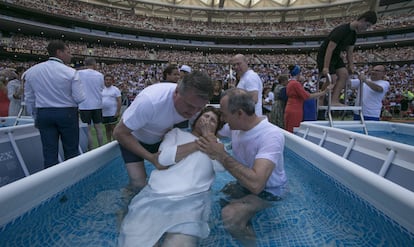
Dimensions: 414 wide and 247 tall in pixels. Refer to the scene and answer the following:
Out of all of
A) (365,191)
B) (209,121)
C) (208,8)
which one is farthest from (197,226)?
(208,8)

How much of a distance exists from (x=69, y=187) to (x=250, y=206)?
1.41 metres

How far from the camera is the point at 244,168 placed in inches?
67.7

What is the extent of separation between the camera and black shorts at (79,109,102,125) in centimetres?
487

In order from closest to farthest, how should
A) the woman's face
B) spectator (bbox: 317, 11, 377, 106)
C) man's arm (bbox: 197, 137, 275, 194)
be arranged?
man's arm (bbox: 197, 137, 275, 194), the woman's face, spectator (bbox: 317, 11, 377, 106)

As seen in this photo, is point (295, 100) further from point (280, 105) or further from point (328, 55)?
point (280, 105)

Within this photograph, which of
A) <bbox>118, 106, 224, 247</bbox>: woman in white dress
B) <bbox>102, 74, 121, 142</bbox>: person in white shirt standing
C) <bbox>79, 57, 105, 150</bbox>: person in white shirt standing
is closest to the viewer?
<bbox>118, 106, 224, 247</bbox>: woman in white dress

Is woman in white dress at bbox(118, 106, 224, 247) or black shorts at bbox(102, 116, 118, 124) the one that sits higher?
woman in white dress at bbox(118, 106, 224, 247)

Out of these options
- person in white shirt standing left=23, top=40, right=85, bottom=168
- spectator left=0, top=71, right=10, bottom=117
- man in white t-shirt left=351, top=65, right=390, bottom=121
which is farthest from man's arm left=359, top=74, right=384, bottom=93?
spectator left=0, top=71, right=10, bottom=117

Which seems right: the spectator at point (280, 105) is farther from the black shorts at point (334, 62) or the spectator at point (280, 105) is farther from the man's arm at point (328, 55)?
the man's arm at point (328, 55)

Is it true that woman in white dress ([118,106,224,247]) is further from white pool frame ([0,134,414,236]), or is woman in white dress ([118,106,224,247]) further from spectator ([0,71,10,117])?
spectator ([0,71,10,117])

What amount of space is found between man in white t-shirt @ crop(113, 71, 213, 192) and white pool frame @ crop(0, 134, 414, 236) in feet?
1.58

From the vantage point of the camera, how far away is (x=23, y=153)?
3293 millimetres

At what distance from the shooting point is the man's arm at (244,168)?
65.9 inches

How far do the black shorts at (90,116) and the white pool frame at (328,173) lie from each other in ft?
8.78
